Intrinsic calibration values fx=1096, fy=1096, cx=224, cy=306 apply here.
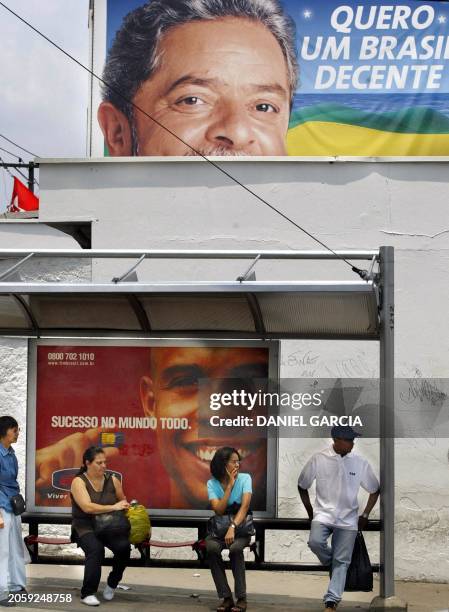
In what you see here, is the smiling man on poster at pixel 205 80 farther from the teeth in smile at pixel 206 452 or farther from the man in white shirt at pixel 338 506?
the man in white shirt at pixel 338 506

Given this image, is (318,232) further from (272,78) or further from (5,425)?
(5,425)

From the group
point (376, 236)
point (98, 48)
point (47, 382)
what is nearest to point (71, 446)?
point (47, 382)

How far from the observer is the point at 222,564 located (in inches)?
347

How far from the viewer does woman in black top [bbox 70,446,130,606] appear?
888 cm

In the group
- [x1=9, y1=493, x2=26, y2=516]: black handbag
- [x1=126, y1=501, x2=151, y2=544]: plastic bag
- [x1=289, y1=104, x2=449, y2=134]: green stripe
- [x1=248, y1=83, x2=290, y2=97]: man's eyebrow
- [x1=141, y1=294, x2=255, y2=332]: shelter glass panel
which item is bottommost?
[x1=126, y1=501, x2=151, y2=544]: plastic bag

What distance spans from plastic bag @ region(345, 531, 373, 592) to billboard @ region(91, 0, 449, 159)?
4700mm

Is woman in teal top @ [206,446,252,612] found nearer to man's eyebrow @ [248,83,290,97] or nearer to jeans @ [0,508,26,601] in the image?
jeans @ [0,508,26,601]

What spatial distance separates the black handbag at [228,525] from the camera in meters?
8.75

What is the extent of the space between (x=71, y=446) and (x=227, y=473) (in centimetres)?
177

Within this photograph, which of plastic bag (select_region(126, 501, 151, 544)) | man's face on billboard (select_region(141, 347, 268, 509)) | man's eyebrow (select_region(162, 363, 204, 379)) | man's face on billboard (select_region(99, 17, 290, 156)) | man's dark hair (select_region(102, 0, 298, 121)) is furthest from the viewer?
man's dark hair (select_region(102, 0, 298, 121))

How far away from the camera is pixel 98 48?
12.5m

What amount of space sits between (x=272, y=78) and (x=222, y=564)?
5689 millimetres

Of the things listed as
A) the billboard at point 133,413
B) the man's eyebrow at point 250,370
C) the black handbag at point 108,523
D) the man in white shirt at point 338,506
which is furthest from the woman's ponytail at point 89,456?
the man in white shirt at point 338,506

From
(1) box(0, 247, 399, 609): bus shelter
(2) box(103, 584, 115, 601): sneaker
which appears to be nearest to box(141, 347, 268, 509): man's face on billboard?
(1) box(0, 247, 399, 609): bus shelter
